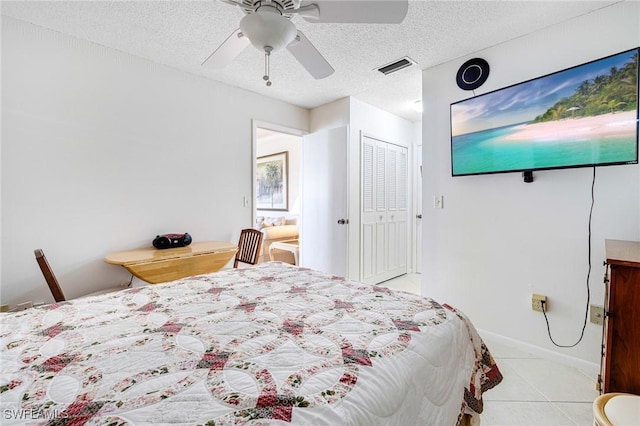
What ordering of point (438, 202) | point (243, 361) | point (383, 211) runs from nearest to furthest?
1. point (243, 361)
2. point (438, 202)
3. point (383, 211)

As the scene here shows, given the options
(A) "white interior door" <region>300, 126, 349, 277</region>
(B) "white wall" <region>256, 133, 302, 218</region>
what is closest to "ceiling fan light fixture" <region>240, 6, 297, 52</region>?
(A) "white interior door" <region>300, 126, 349, 277</region>

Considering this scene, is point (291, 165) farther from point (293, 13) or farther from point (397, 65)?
point (293, 13)

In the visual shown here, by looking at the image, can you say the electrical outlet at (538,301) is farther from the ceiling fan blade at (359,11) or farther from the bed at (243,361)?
the ceiling fan blade at (359,11)

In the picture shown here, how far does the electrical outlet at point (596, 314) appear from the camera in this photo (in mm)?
1855

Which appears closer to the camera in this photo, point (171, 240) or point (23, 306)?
point (23, 306)

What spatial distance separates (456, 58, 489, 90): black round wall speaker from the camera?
2.34m

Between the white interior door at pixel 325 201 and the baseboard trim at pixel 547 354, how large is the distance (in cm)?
157

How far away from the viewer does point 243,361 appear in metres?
0.80

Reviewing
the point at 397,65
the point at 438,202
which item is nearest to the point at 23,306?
the point at 438,202

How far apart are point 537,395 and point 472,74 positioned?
91.7 inches

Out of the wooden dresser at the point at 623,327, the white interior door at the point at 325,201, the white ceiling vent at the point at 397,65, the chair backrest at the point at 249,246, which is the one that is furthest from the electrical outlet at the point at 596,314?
the chair backrest at the point at 249,246

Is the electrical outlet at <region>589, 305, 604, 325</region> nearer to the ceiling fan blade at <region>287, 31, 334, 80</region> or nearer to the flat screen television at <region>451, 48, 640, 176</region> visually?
the flat screen television at <region>451, 48, 640, 176</region>

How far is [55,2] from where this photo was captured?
1.83 m

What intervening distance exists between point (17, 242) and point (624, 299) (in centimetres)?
345
